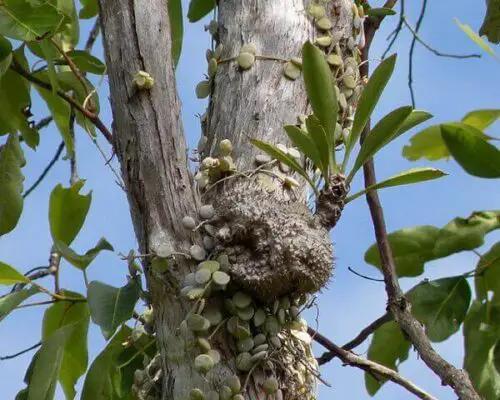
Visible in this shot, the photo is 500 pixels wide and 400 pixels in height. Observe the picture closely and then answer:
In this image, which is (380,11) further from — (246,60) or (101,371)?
(101,371)

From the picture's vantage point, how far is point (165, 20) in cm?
137

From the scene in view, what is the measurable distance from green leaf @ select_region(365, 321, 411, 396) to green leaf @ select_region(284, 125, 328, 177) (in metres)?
0.66

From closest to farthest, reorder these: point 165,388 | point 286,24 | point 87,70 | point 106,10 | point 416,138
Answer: point 165,388 → point 106,10 → point 286,24 → point 87,70 → point 416,138

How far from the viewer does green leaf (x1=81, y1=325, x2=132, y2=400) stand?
4.90 feet

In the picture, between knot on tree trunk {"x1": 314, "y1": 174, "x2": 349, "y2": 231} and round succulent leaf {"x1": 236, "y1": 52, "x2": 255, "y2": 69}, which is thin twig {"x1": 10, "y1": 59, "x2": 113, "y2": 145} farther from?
knot on tree trunk {"x1": 314, "y1": 174, "x2": 349, "y2": 231}

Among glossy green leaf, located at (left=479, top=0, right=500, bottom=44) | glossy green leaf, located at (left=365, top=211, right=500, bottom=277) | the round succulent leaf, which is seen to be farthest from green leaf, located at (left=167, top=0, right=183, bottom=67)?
glossy green leaf, located at (left=479, top=0, right=500, bottom=44)

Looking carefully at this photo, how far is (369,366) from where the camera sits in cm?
146

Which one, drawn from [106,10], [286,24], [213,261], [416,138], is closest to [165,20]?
[106,10]

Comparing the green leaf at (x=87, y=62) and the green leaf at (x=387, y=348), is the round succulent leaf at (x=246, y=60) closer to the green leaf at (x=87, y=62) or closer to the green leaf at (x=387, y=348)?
the green leaf at (x=87, y=62)

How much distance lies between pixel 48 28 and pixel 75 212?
306 millimetres

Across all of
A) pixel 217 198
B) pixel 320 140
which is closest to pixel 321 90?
pixel 320 140

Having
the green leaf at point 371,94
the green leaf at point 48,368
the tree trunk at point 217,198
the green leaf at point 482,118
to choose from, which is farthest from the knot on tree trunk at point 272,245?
the green leaf at point 482,118

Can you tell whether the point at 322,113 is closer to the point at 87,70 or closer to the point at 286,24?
the point at 286,24

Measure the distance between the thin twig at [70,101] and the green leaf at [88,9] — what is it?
0.32 meters
